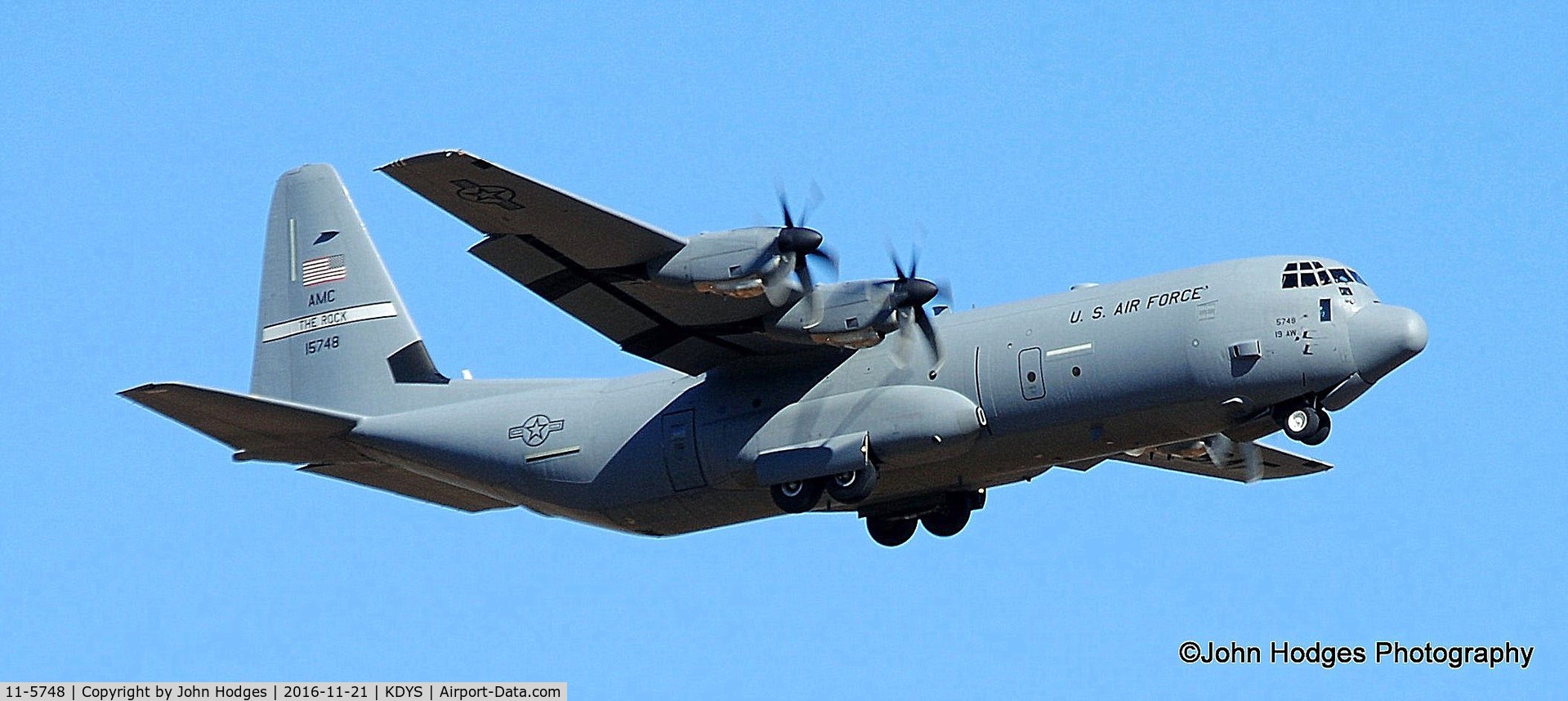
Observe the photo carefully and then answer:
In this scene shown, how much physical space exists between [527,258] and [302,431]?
4542mm

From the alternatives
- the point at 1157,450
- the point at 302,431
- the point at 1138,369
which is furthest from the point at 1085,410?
the point at 302,431

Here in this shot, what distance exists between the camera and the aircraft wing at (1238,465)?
28477 mm

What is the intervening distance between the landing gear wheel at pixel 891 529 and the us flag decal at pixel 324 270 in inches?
329

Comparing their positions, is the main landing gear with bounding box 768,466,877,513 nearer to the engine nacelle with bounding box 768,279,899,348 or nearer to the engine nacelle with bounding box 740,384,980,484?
the engine nacelle with bounding box 740,384,980,484

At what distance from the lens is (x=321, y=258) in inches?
1153

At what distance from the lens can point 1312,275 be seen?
23203 mm

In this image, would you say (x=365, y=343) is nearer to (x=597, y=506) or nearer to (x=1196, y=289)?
(x=597, y=506)

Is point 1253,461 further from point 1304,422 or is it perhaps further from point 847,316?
point 847,316

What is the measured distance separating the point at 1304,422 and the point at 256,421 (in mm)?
12603

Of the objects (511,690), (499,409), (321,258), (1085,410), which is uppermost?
(321,258)

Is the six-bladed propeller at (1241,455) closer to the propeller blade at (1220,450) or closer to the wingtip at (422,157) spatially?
the propeller blade at (1220,450)

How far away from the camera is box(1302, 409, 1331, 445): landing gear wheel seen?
75.5 feet
